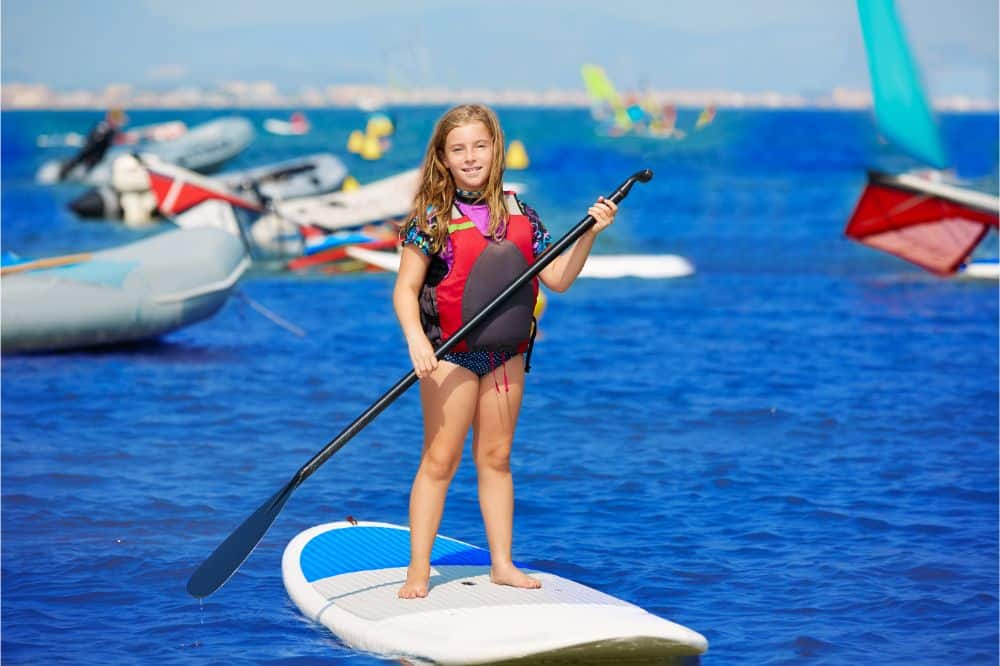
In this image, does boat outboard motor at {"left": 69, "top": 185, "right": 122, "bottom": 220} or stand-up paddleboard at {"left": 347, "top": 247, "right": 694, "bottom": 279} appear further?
boat outboard motor at {"left": 69, "top": 185, "right": 122, "bottom": 220}

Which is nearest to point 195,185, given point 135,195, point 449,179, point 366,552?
point 135,195

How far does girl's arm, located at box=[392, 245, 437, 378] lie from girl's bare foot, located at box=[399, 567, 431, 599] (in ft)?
2.35

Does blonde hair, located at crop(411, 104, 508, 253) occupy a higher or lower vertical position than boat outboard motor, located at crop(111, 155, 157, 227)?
higher

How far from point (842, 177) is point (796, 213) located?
60.4 feet

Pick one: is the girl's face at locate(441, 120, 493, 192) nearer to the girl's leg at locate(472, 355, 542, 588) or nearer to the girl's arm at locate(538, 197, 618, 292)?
the girl's arm at locate(538, 197, 618, 292)

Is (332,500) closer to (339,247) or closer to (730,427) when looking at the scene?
(730,427)

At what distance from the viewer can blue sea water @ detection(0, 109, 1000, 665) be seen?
19.0 feet

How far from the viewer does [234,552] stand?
5348mm

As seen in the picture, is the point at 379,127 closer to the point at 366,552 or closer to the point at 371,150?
the point at 371,150

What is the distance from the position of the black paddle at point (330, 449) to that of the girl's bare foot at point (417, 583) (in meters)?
0.49

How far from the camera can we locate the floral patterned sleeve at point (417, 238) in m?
4.81

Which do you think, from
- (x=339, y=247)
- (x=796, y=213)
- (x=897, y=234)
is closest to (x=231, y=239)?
(x=339, y=247)

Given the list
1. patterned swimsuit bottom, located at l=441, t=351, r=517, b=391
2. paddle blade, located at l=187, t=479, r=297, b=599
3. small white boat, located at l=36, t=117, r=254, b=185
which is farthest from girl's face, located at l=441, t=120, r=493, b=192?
small white boat, located at l=36, t=117, r=254, b=185

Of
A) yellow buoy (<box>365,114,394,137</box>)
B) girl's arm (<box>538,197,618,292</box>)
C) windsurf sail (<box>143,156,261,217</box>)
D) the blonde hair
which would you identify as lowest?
windsurf sail (<box>143,156,261,217</box>)
